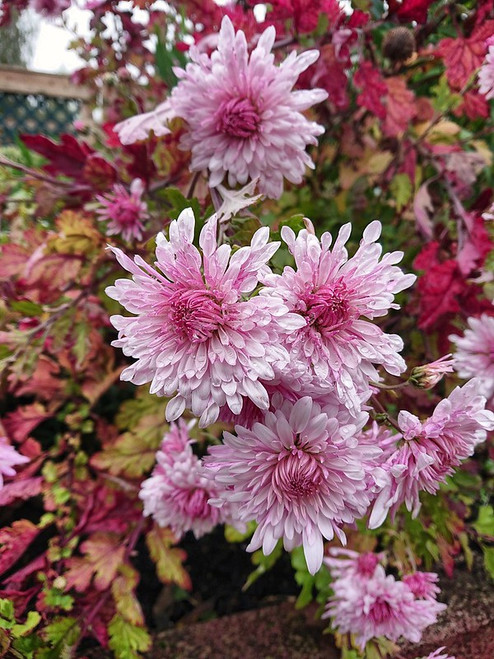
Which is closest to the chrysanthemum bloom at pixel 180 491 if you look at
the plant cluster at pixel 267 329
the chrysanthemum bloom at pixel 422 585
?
the plant cluster at pixel 267 329

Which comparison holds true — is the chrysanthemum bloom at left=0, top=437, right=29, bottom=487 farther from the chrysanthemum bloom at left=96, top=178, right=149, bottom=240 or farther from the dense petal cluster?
the dense petal cluster

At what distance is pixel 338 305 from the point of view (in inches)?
15.2

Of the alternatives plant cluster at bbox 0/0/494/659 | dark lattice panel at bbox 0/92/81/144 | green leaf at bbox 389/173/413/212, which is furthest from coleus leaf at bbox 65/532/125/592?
dark lattice panel at bbox 0/92/81/144

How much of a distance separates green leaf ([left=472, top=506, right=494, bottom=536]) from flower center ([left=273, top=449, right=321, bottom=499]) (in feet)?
1.98

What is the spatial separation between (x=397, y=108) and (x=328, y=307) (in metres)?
0.55

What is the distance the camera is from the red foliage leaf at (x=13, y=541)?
677 mm

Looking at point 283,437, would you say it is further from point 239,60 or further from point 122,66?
point 122,66

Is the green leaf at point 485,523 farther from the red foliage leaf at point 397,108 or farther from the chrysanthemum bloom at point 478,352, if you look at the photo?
the red foliage leaf at point 397,108

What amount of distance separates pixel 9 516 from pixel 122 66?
1.22 m

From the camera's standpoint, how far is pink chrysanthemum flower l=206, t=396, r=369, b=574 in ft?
1.27

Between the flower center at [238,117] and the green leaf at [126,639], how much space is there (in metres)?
0.70

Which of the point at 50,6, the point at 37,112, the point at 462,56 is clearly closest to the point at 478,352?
the point at 462,56

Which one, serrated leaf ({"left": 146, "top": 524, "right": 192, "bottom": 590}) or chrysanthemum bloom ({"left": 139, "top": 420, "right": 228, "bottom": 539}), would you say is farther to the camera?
serrated leaf ({"left": 146, "top": 524, "right": 192, "bottom": 590})

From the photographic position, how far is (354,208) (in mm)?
1015
